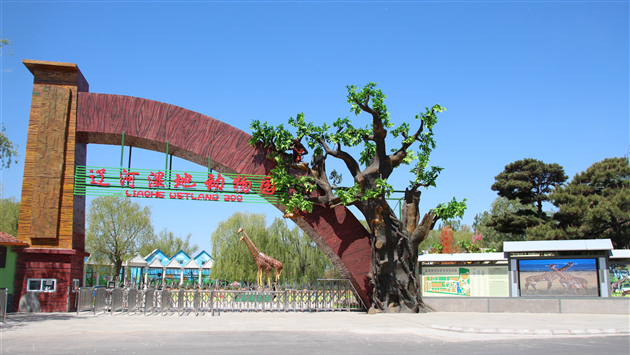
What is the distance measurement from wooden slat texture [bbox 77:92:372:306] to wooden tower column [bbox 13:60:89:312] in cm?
65

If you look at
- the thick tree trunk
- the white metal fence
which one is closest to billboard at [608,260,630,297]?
the thick tree trunk

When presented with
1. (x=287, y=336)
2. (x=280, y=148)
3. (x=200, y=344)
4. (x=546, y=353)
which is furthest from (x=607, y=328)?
(x=280, y=148)

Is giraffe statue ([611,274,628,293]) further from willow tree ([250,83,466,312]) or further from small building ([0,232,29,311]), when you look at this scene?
small building ([0,232,29,311])

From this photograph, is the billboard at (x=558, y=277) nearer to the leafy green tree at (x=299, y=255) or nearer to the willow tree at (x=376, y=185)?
the willow tree at (x=376, y=185)


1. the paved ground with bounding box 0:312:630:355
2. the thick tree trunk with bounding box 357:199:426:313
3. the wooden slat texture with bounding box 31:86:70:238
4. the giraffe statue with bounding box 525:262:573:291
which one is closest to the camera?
the paved ground with bounding box 0:312:630:355

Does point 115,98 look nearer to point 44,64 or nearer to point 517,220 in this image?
point 44,64

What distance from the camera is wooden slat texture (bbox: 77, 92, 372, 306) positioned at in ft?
59.0

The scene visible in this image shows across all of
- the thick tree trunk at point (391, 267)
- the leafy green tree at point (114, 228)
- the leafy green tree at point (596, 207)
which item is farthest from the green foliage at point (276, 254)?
the thick tree trunk at point (391, 267)

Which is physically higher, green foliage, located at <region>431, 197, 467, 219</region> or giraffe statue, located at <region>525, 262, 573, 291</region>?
green foliage, located at <region>431, 197, 467, 219</region>

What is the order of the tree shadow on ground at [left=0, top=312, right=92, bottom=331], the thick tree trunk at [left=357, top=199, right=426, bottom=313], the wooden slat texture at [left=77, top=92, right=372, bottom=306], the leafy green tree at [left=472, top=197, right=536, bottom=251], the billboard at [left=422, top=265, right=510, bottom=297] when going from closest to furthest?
the tree shadow on ground at [left=0, top=312, right=92, bottom=331] → the thick tree trunk at [left=357, top=199, right=426, bottom=313] → the wooden slat texture at [left=77, top=92, right=372, bottom=306] → the billboard at [left=422, top=265, right=510, bottom=297] → the leafy green tree at [left=472, top=197, right=536, bottom=251]

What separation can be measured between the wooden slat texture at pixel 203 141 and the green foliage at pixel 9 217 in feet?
54.6

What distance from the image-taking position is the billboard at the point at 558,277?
17609 mm

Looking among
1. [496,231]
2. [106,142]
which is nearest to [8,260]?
[106,142]

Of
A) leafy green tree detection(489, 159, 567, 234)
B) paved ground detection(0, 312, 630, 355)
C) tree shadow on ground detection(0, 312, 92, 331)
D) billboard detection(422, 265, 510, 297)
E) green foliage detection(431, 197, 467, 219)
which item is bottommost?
tree shadow on ground detection(0, 312, 92, 331)
